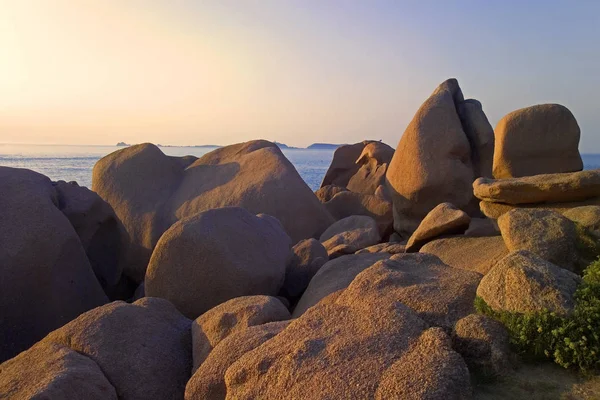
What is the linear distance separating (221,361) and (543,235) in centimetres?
425

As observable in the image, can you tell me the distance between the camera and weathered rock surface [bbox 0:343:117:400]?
16.2 feet

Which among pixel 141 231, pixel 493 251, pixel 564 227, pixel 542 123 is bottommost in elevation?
pixel 141 231

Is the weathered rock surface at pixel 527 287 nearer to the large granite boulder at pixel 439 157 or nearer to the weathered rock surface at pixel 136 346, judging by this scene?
the weathered rock surface at pixel 136 346

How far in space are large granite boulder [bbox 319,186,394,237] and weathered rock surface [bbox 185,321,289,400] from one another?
969cm

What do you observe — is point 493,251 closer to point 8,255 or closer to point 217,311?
point 217,311

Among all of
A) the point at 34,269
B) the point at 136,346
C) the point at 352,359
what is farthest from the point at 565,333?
the point at 34,269

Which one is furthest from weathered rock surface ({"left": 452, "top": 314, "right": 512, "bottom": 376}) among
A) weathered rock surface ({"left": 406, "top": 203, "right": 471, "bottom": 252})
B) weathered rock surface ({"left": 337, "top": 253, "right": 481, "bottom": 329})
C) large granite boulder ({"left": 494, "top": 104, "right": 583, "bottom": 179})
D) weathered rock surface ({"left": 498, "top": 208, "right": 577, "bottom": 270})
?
large granite boulder ({"left": 494, "top": 104, "right": 583, "bottom": 179})

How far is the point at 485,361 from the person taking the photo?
A: 14.2 ft

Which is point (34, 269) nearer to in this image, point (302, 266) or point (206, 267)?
point (206, 267)

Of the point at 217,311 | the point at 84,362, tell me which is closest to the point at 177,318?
the point at 217,311

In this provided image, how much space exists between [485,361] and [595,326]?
36.8 inches

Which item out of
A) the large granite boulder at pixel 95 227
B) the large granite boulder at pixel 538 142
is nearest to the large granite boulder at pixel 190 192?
the large granite boulder at pixel 95 227

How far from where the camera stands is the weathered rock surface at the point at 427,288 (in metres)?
5.01

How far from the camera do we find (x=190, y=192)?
14234 millimetres
